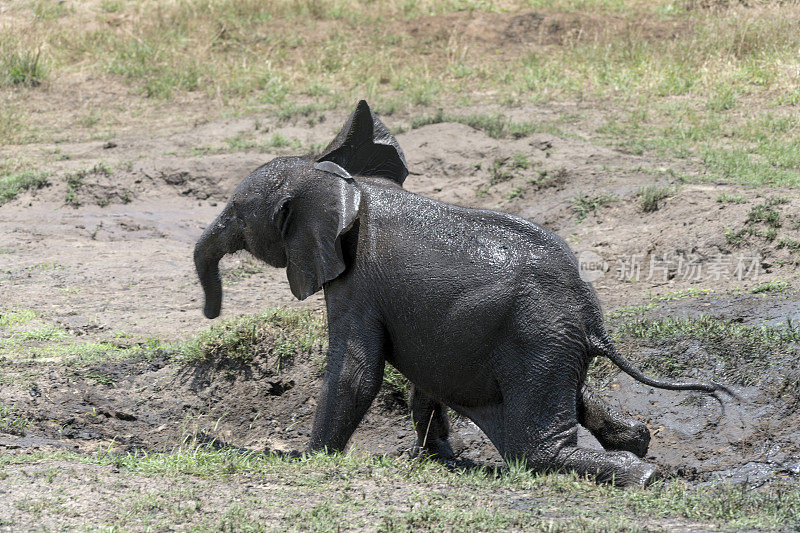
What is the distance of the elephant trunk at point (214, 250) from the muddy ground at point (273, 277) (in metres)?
0.83

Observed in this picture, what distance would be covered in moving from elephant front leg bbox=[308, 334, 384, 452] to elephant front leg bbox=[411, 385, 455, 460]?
0.70 m

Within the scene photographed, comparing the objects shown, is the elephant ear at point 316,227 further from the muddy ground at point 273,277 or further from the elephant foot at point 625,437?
the elephant foot at point 625,437

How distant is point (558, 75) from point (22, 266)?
778 cm

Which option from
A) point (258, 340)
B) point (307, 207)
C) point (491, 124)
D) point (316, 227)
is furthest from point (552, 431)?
point (491, 124)

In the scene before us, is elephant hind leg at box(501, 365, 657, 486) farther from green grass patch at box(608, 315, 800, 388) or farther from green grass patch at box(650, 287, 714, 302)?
green grass patch at box(650, 287, 714, 302)

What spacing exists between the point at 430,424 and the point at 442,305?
3.72 feet

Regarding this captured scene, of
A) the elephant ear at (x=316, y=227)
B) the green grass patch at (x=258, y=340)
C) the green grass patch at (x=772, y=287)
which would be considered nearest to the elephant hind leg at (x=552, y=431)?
the elephant ear at (x=316, y=227)

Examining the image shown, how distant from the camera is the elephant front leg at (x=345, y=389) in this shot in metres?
5.24

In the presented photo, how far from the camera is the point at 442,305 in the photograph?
5086 mm

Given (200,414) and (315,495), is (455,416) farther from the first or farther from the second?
(315,495)

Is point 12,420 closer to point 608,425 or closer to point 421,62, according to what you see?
point 608,425

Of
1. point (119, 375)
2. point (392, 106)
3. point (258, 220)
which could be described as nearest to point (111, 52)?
point (392, 106)

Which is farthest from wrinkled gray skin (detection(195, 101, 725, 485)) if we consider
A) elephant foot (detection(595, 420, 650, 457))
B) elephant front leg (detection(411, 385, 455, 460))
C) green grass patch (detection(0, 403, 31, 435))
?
green grass patch (detection(0, 403, 31, 435))

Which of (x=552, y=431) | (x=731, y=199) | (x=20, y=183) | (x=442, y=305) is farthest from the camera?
(x=20, y=183)
